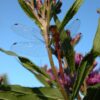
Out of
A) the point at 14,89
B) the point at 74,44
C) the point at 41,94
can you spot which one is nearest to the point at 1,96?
the point at 14,89

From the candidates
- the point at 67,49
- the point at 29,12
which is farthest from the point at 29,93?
the point at 29,12

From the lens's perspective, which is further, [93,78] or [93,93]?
[93,78]

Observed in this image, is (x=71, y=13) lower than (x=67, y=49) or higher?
higher

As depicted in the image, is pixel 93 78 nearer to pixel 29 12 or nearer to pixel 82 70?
pixel 82 70

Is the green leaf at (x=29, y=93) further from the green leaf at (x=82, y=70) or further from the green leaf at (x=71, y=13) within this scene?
the green leaf at (x=71, y=13)

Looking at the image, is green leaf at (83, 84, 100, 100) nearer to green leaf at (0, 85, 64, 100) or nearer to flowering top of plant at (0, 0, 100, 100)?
flowering top of plant at (0, 0, 100, 100)

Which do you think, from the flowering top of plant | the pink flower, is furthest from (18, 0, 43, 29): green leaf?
the pink flower
